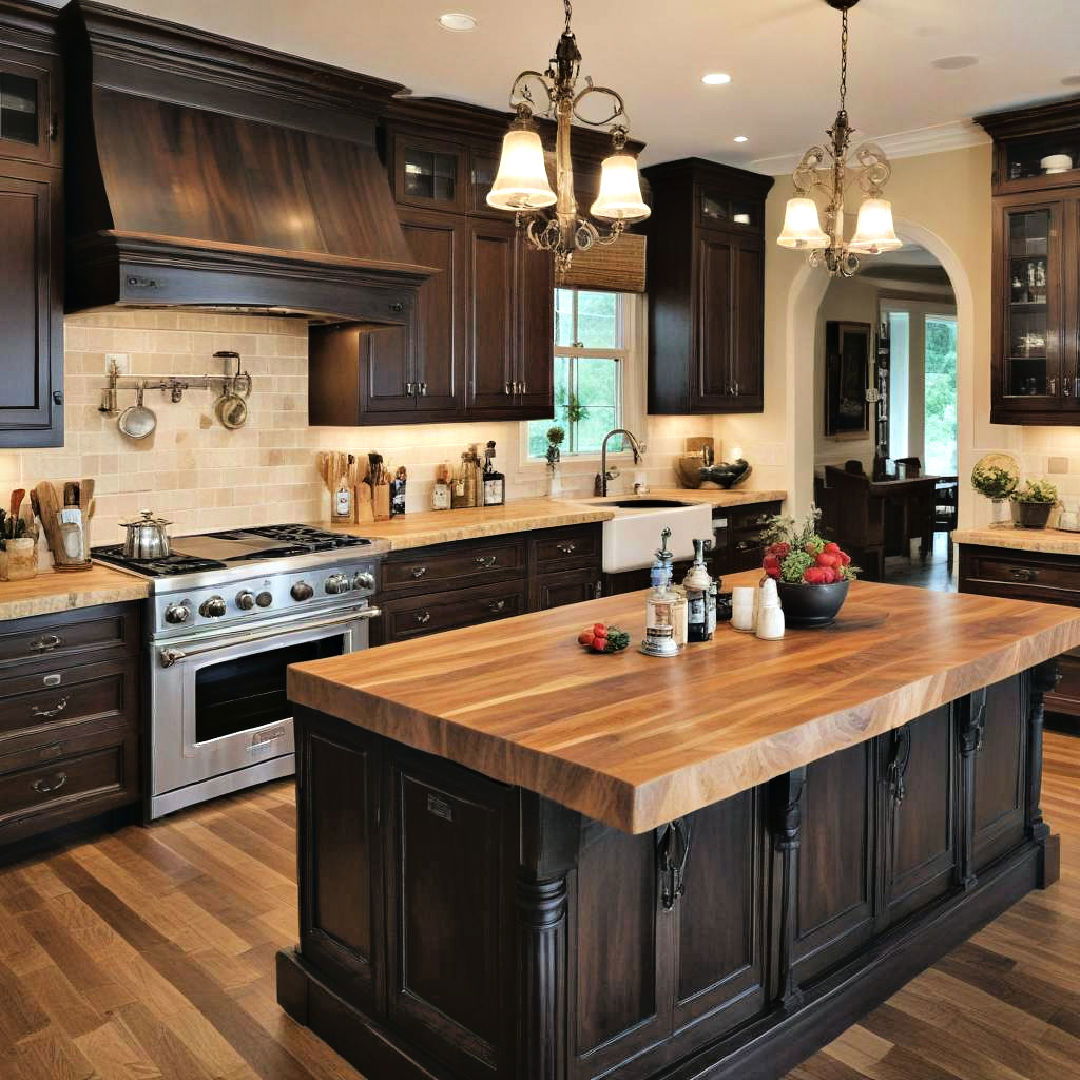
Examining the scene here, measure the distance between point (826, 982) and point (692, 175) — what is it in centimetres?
505

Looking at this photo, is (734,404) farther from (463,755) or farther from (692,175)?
(463,755)

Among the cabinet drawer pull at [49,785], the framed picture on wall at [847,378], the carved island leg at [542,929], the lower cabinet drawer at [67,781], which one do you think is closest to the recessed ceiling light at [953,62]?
the carved island leg at [542,929]

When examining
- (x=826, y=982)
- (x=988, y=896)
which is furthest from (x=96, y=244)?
(x=988, y=896)

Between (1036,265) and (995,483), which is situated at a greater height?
(1036,265)

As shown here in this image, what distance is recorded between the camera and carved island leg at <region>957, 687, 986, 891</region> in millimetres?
3330

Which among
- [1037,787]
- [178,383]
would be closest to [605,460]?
[178,383]

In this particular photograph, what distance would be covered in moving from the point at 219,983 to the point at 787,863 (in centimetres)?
161

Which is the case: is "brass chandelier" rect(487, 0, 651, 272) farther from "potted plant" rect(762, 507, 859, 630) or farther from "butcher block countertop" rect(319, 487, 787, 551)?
"butcher block countertop" rect(319, 487, 787, 551)

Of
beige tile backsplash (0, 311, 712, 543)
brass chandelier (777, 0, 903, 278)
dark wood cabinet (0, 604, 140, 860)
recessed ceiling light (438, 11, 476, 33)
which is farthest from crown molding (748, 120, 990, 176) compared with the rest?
dark wood cabinet (0, 604, 140, 860)

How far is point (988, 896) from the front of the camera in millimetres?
3457

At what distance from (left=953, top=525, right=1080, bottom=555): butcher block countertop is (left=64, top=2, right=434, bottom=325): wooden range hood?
2991mm

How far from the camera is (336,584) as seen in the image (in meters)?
4.73

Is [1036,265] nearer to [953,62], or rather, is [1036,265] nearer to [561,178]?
[953,62]

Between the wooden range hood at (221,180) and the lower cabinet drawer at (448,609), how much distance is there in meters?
1.28
